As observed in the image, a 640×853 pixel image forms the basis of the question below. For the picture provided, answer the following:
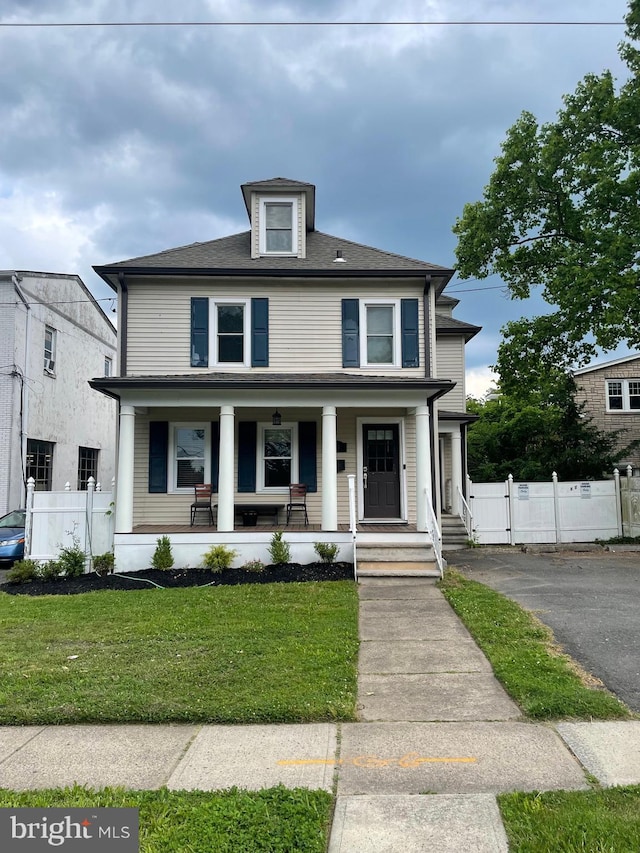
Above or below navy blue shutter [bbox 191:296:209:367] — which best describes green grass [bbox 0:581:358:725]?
below

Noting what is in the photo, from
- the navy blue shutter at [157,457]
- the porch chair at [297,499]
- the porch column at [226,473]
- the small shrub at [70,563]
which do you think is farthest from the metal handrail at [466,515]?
the small shrub at [70,563]

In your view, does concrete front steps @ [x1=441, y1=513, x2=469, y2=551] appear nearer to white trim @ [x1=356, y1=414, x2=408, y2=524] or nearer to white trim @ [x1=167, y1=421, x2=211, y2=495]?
white trim @ [x1=356, y1=414, x2=408, y2=524]

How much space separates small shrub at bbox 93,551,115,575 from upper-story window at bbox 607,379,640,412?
59.3ft

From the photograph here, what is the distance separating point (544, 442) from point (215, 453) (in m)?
12.1

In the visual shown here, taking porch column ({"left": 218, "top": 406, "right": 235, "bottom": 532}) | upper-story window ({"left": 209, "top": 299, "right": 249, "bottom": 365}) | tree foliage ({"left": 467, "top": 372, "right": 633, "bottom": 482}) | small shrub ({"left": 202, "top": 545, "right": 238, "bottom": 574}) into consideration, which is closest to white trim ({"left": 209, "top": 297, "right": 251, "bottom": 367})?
upper-story window ({"left": 209, "top": 299, "right": 249, "bottom": 365})

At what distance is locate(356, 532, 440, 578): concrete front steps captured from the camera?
9641mm

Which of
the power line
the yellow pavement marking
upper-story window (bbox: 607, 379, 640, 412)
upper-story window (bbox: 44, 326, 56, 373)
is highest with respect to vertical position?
the power line

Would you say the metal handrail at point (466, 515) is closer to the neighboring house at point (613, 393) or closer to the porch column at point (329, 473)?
the porch column at point (329, 473)

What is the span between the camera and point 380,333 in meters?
12.3

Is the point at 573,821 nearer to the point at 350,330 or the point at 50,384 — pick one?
the point at 350,330

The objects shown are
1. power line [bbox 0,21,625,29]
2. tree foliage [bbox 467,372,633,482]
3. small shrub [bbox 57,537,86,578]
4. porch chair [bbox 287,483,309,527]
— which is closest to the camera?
power line [bbox 0,21,625,29]

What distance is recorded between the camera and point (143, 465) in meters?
12.0

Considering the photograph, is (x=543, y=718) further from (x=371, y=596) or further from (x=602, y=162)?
(x=602, y=162)

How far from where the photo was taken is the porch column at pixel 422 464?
10.7m
